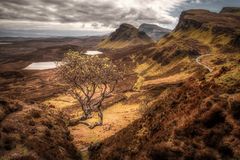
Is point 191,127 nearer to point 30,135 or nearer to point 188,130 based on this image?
point 188,130

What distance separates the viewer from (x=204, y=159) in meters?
21.6

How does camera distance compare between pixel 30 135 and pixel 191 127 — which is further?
pixel 30 135

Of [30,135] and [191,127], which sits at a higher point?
[191,127]

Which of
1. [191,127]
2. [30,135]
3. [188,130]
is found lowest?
[30,135]

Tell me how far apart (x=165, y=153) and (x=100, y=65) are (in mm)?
36386

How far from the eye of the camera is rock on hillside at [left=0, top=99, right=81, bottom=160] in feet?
92.9

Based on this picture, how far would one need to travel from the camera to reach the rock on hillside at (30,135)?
28.3 meters

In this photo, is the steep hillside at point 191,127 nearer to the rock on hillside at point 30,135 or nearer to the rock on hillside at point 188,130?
the rock on hillside at point 188,130

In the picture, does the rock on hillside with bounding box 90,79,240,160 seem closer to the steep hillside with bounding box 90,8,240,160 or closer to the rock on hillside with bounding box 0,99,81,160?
the steep hillside with bounding box 90,8,240,160

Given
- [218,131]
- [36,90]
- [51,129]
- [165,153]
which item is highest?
[218,131]

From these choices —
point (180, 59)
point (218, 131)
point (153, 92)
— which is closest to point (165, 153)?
point (218, 131)

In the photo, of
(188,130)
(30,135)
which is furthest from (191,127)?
(30,135)

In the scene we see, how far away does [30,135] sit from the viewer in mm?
31297

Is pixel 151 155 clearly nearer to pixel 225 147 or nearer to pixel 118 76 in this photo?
pixel 225 147
